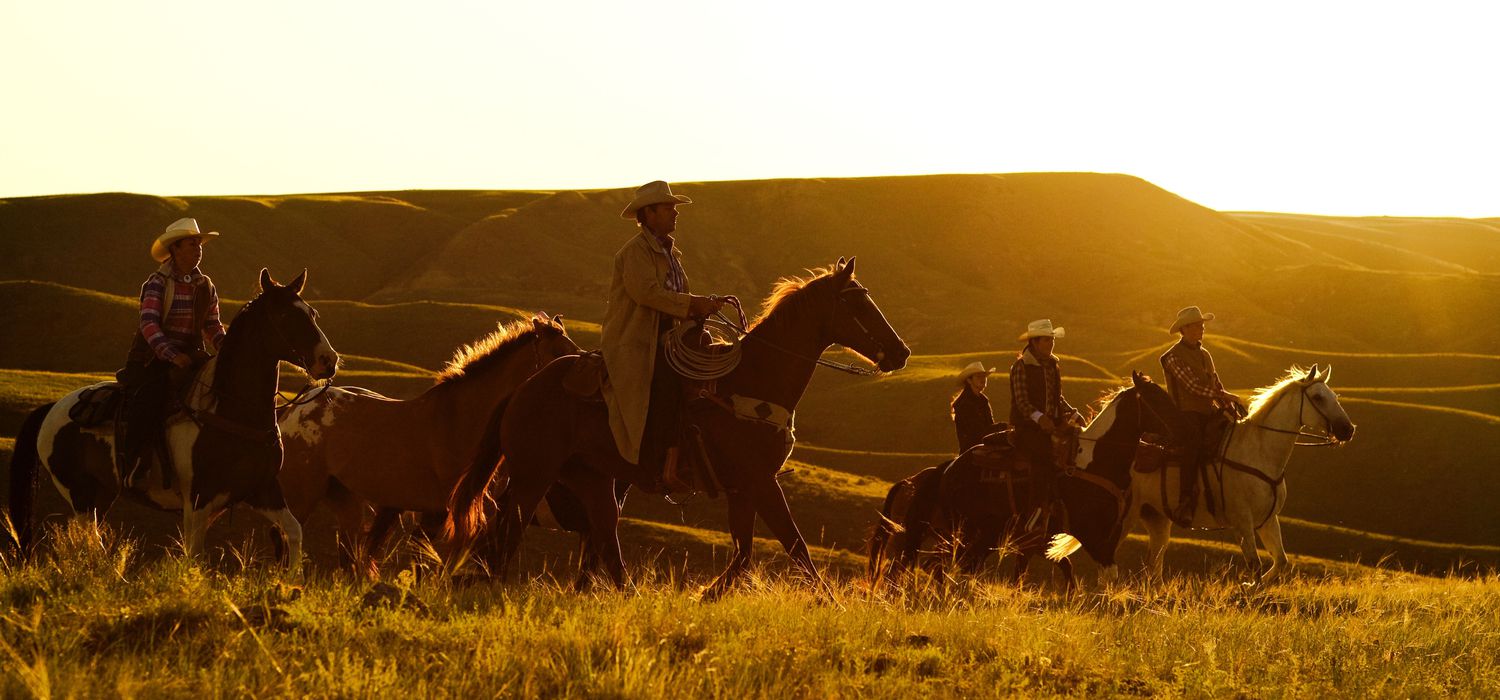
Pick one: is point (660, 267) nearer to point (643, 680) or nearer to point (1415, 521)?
point (643, 680)

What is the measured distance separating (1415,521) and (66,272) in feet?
389

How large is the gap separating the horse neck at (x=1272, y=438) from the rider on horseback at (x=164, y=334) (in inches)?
474

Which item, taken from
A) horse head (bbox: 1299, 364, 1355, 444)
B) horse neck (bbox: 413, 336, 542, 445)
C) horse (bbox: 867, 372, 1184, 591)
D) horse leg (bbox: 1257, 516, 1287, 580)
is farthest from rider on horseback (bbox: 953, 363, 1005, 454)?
horse neck (bbox: 413, 336, 542, 445)

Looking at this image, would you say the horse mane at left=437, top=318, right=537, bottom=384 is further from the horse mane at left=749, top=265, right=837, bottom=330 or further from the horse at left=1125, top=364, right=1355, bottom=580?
the horse at left=1125, top=364, right=1355, bottom=580

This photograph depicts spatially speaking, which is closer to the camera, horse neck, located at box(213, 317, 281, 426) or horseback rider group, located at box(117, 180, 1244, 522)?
horseback rider group, located at box(117, 180, 1244, 522)

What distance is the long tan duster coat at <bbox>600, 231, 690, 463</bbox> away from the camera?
10.3 metres

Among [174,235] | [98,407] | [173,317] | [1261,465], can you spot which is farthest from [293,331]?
[1261,465]

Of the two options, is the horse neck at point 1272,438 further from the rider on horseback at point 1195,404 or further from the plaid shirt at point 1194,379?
the plaid shirt at point 1194,379

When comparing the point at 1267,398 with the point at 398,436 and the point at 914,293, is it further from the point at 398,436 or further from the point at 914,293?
the point at 914,293

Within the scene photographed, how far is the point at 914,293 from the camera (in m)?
135

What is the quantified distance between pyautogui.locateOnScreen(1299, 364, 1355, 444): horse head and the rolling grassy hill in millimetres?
10983

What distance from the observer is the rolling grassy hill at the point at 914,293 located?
4141cm

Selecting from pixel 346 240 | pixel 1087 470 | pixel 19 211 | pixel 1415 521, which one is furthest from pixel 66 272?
pixel 1087 470

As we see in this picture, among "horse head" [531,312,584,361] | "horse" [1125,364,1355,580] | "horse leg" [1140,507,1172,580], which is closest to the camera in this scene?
"horse head" [531,312,584,361]
